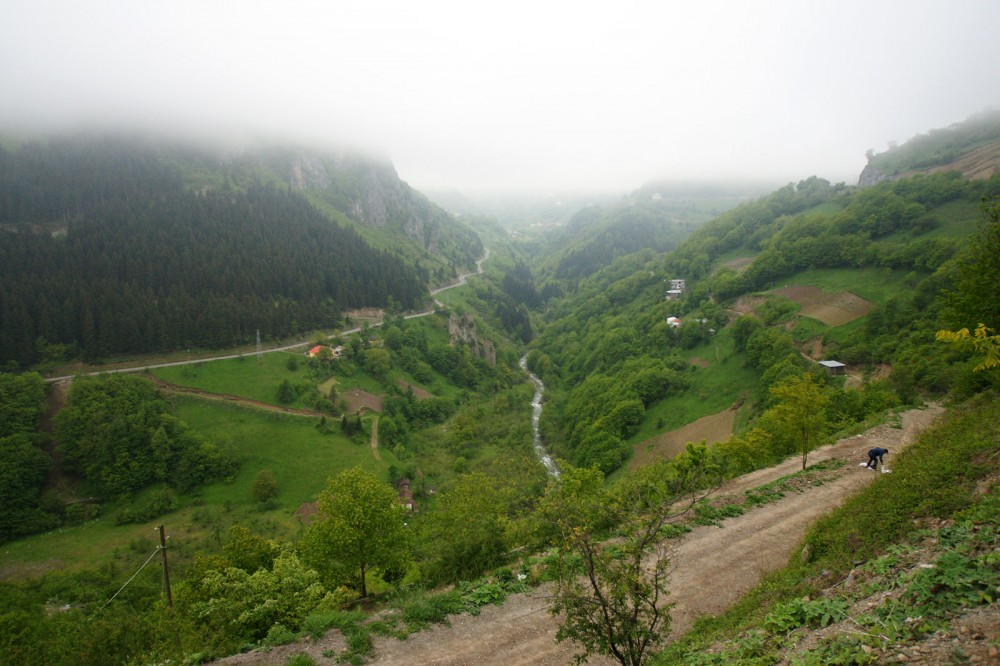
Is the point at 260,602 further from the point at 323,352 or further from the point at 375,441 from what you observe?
the point at 323,352

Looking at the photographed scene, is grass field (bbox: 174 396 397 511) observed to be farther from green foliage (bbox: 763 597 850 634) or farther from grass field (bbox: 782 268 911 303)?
grass field (bbox: 782 268 911 303)

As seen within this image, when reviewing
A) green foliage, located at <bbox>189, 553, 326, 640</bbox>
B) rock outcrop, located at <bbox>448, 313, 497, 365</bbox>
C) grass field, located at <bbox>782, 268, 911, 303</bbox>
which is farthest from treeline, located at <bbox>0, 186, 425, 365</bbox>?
grass field, located at <bbox>782, 268, 911, 303</bbox>

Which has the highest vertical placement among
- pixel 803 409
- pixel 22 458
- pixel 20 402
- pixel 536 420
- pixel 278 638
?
pixel 20 402

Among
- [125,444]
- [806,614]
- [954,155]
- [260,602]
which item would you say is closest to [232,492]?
[125,444]

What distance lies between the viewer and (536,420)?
92.8 metres

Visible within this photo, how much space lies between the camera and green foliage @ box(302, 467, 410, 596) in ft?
76.3

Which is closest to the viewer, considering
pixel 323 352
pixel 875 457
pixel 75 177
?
pixel 875 457

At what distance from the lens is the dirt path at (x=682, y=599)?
14.6m

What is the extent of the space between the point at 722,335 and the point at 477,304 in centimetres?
9538

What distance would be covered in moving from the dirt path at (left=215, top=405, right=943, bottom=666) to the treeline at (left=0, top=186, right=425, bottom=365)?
87.4 metres

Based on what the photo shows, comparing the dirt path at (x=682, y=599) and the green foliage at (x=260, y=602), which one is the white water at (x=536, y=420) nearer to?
the dirt path at (x=682, y=599)

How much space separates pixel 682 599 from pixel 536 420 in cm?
7721

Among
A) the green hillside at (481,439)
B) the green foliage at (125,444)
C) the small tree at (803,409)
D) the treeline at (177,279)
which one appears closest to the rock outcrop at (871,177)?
the green hillside at (481,439)

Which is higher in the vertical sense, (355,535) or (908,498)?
(908,498)
